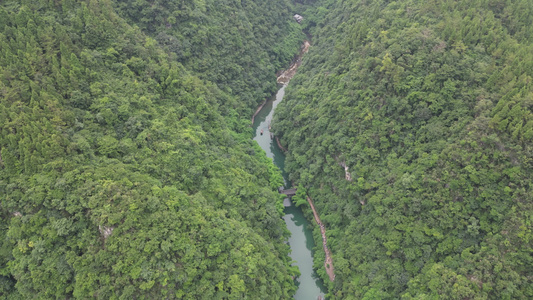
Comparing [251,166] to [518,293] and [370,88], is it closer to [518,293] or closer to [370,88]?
[370,88]

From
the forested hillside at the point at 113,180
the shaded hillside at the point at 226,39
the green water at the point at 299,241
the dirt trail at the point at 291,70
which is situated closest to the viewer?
the forested hillside at the point at 113,180

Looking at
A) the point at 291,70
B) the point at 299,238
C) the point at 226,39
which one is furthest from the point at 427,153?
the point at 291,70

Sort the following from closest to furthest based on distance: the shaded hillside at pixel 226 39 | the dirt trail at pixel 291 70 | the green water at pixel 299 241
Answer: the green water at pixel 299 241 < the shaded hillside at pixel 226 39 < the dirt trail at pixel 291 70

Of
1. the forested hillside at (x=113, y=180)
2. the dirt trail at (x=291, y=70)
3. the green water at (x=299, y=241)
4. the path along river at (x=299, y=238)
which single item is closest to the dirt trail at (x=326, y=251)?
the path along river at (x=299, y=238)

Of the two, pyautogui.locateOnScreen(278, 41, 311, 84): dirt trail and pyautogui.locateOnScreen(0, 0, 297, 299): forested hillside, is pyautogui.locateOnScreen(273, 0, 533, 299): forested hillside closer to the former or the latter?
pyautogui.locateOnScreen(0, 0, 297, 299): forested hillside

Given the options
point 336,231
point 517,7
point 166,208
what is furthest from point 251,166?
point 517,7

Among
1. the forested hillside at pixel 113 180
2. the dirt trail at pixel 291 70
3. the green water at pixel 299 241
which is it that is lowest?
the green water at pixel 299 241

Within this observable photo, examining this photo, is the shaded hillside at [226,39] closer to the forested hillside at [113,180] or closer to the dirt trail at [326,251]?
the forested hillside at [113,180]
